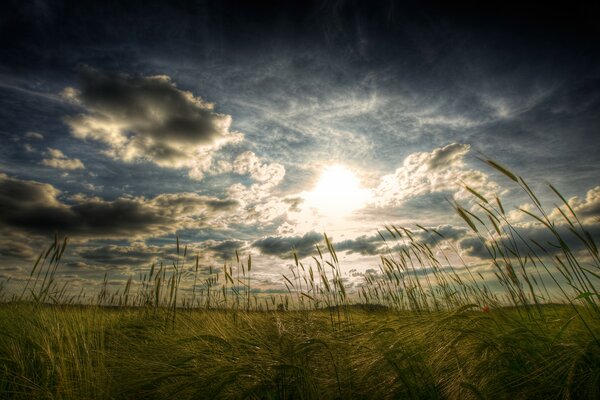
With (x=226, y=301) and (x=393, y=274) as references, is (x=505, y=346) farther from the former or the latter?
(x=226, y=301)

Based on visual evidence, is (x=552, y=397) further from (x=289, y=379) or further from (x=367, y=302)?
(x=367, y=302)

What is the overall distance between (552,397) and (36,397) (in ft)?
12.0

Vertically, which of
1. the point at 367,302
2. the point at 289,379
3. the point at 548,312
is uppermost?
the point at 367,302

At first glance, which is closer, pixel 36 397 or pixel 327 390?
pixel 327 390

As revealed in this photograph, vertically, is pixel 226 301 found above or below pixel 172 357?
above

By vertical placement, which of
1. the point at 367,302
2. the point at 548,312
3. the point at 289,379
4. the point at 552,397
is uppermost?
the point at 367,302

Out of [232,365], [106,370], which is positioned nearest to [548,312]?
[232,365]

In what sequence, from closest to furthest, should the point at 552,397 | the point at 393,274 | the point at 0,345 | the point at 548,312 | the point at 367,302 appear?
the point at 552,397
the point at 0,345
the point at 548,312
the point at 393,274
the point at 367,302

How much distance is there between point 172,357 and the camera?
10.3 ft

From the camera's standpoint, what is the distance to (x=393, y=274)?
294 inches

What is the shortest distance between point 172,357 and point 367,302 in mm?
6996

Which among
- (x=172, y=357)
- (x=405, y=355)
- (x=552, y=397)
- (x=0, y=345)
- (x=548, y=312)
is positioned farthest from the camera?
(x=548, y=312)

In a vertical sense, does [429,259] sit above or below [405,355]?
above

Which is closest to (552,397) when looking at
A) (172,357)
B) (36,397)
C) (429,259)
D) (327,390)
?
(327,390)
